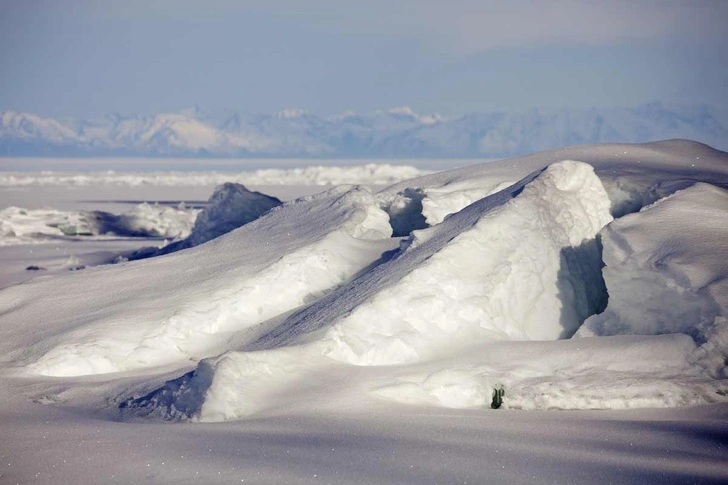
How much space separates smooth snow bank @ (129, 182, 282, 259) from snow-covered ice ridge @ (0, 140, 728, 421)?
15.8ft

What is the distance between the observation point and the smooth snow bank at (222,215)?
1473 centimetres

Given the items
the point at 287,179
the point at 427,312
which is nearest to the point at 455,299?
the point at 427,312

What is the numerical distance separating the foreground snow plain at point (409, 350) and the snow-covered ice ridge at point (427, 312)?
0.8 inches

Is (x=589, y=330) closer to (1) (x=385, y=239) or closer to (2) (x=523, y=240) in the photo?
(2) (x=523, y=240)

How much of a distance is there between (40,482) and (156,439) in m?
0.74

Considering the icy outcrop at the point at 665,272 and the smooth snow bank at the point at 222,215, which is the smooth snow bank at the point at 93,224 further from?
the icy outcrop at the point at 665,272

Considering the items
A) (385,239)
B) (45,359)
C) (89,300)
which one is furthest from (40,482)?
(385,239)

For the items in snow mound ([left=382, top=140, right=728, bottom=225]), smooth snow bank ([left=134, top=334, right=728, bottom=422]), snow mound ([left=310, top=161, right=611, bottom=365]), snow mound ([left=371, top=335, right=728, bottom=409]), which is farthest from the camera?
snow mound ([left=382, top=140, right=728, bottom=225])

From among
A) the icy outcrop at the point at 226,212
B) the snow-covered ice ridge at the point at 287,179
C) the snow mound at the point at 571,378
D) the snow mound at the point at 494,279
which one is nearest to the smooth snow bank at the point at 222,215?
the icy outcrop at the point at 226,212

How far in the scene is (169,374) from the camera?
6.47 meters

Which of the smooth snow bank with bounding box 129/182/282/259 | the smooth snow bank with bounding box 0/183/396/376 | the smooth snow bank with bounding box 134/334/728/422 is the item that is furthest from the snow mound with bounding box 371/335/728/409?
the smooth snow bank with bounding box 129/182/282/259

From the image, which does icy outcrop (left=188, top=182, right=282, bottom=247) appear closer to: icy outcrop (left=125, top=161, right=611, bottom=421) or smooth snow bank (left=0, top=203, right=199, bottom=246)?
smooth snow bank (left=0, top=203, right=199, bottom=246)

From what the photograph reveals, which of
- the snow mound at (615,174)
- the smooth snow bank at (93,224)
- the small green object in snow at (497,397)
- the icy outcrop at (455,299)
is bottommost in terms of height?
the smooth snow bank at (93,224)

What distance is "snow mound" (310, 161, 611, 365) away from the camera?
6.26m
